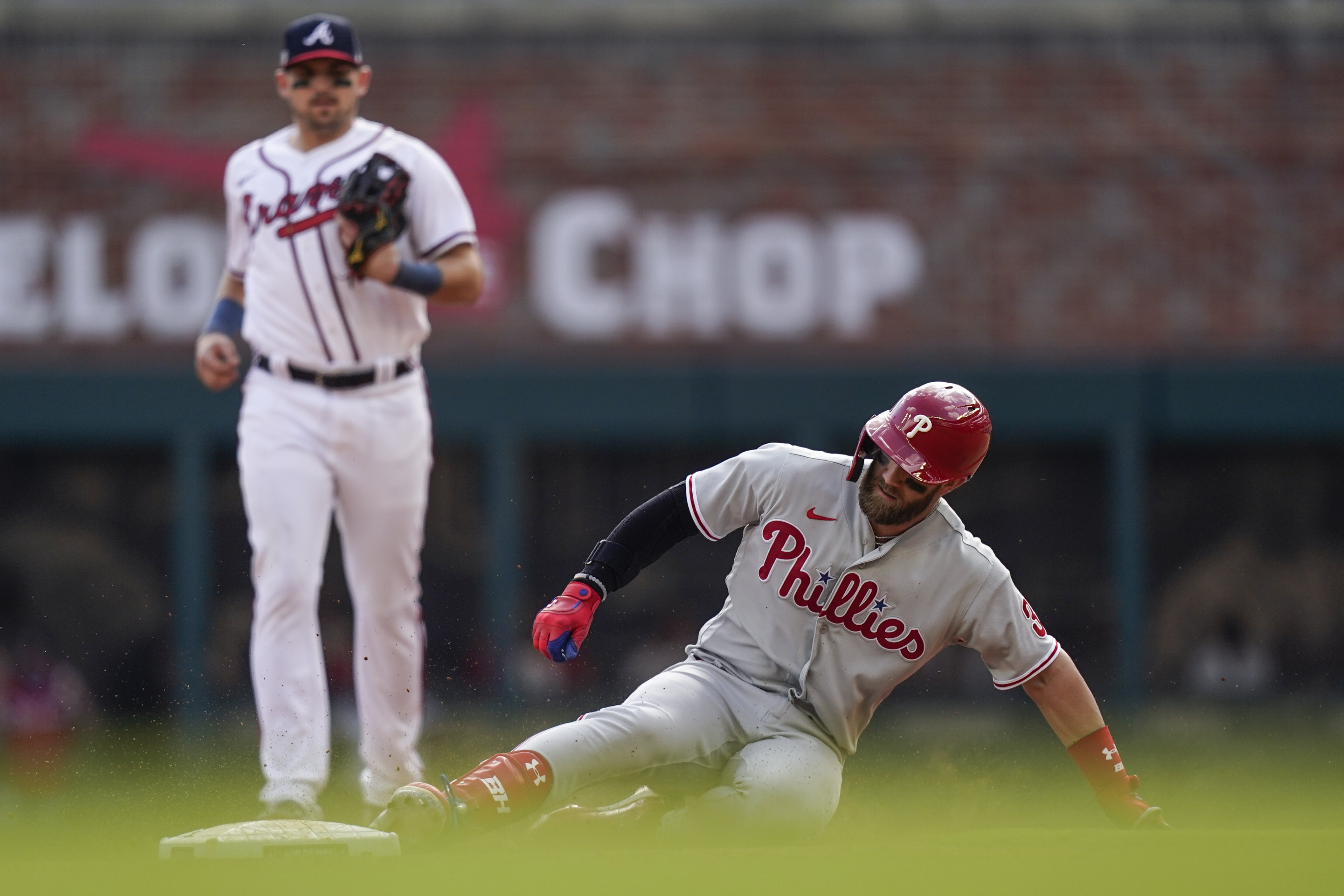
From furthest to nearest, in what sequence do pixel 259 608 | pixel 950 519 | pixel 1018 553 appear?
pixel 1018 553 < pixel 259 608 < pixel 950 519

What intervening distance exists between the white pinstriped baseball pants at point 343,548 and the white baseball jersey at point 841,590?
38.8 inches

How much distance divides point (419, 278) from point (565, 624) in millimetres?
1216

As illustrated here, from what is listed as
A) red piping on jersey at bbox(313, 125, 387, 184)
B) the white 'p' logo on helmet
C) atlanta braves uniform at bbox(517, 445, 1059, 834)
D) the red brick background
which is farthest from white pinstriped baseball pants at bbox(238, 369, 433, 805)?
the red brick background

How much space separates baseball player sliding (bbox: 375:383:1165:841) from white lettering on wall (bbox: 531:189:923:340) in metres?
9.60

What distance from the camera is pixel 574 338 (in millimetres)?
14070

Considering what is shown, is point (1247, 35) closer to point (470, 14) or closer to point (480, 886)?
point (470, 14)

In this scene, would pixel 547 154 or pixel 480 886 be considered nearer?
pixel 480 886

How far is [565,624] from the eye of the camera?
4.17 metres

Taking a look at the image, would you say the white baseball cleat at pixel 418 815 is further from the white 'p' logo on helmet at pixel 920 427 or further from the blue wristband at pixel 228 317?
the blue wristband at pixel 228 317

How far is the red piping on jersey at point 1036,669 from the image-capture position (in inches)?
172

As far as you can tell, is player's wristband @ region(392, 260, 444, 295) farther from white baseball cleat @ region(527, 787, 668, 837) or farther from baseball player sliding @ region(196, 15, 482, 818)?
white baseball cleat @ region(527, 787, 668, 837)

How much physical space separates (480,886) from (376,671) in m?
1.84

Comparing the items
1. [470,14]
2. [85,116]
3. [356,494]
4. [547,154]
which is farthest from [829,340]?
[356,494]

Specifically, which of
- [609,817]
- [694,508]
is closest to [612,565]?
[694,508]
